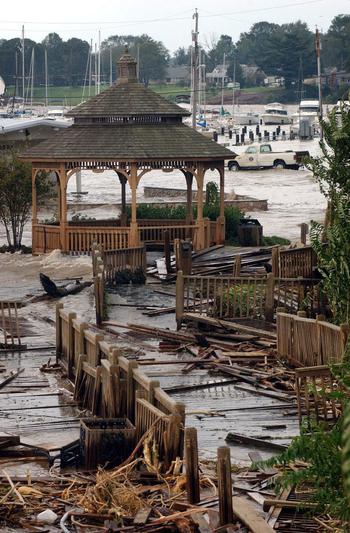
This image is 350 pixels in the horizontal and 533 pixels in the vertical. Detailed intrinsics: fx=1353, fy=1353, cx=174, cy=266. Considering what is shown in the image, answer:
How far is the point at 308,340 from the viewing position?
2030 centimetres

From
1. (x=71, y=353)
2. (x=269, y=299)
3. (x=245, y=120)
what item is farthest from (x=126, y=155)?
(x=245, y=120)

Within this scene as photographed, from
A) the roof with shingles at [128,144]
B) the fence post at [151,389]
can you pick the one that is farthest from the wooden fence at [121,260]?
the fence post at [151,389]

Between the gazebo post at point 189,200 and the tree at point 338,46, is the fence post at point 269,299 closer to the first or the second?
the gazebo post at point 189,200

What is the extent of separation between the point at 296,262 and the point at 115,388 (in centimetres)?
1094

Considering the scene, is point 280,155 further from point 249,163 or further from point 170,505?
point 170,505

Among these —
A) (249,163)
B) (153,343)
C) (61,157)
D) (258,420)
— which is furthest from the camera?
(249,163)

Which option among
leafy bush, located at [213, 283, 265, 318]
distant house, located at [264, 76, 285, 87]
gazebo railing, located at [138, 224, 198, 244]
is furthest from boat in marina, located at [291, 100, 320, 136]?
leafy bush, located at [213, 283, 265, 318]

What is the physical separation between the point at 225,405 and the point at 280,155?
6199cm

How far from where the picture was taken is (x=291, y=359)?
21.1m

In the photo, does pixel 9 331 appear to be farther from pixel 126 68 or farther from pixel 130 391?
pixel 126 68

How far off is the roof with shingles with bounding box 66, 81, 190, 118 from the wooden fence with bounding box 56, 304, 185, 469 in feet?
52.1

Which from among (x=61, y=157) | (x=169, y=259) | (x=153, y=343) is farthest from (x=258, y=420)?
(x=61, y=157)

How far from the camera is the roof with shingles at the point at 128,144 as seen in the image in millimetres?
36219

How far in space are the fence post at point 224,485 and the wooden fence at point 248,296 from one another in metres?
11.6
